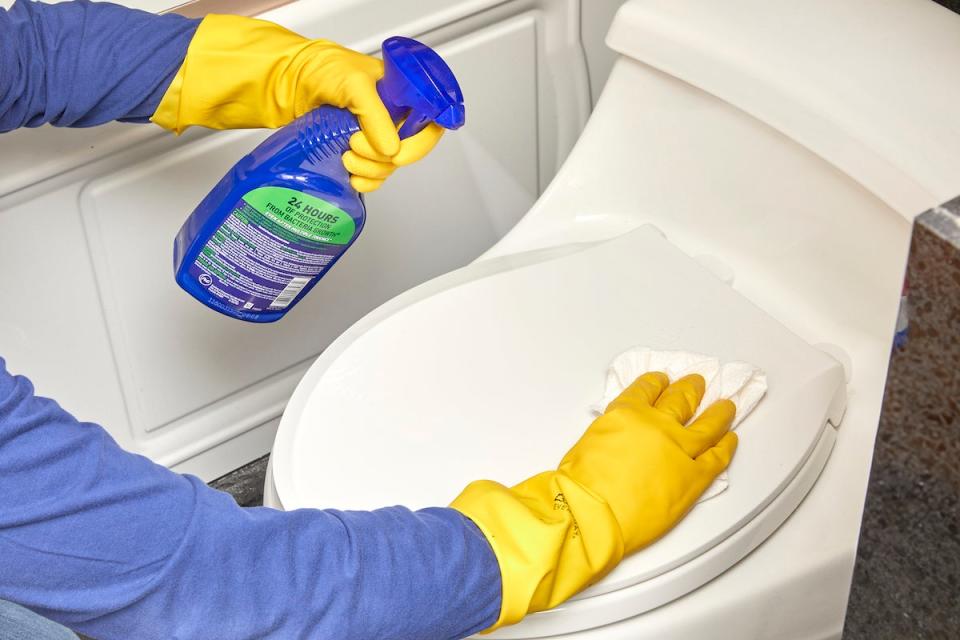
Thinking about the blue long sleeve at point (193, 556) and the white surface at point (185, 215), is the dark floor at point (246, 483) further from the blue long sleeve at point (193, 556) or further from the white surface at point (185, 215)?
the blue long sleeve at point (193, 556)

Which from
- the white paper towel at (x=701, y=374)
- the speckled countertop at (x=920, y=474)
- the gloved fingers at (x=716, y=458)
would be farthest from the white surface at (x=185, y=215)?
the speckled countertop at (x=920, y=474)

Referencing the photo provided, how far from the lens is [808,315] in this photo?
1.12 meters

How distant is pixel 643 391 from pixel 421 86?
0.96ft

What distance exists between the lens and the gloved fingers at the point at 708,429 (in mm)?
931

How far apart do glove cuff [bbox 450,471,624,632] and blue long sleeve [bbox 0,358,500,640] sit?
0.03 metres

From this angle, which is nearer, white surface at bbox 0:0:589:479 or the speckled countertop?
the speckled countertop

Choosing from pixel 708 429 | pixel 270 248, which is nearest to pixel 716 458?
pixel 708 429

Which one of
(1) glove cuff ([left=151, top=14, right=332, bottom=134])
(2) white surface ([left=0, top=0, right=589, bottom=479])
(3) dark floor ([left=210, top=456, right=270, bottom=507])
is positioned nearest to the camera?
(1) glove cuff ([left=151, top=14, right=332, bottom=134])

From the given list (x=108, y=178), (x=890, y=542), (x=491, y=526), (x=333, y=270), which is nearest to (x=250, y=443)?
(x=333, y=270)

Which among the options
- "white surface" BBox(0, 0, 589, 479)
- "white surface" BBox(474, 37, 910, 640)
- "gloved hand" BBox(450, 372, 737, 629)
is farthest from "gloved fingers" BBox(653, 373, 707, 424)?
"white surface" BBox(0, 0, 589, 479)

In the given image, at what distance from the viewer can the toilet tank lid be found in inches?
37.3

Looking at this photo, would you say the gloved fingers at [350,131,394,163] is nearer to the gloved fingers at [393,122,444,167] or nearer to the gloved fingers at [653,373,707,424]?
the gloved fingers at [393,122,444,167]

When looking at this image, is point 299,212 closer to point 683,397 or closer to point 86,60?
point 86,60

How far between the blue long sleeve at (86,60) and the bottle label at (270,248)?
143 millimetres
